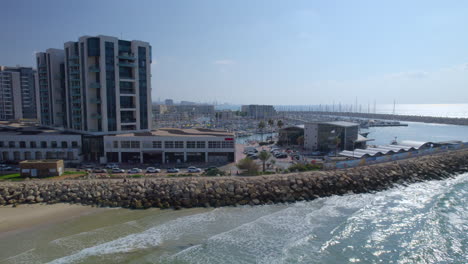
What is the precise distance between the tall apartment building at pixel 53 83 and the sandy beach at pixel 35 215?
108 feet

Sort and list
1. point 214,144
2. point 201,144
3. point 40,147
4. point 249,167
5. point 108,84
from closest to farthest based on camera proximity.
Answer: point 249,167 → point 201,144 → point 214,144 → point 40,147 → point 108,84

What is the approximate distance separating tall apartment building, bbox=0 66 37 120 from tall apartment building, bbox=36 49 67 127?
126ft

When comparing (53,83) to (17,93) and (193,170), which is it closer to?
(193,170)

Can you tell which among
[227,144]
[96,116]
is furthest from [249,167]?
[96,116]

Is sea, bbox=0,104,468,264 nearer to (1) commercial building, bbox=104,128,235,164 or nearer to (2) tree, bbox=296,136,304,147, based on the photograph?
(1) commercial building, bbox=104,128,235,164

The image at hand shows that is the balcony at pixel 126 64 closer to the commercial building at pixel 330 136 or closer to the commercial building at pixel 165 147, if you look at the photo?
the commercial building at pixel 165 147

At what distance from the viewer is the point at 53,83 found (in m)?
54.4

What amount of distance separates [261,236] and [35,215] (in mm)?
18753

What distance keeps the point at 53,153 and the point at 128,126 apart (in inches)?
434

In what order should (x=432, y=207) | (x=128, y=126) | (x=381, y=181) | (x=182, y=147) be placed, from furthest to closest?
(x=128, y=126)
(x=182, y=147)
(x=381, y=181)
(x=432, y=207)

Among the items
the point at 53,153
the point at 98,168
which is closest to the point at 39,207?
the point at 98,168

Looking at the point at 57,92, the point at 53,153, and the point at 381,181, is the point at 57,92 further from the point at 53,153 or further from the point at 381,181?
the point at 381,181

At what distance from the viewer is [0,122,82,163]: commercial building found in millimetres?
41781

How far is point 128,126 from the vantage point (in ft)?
155
